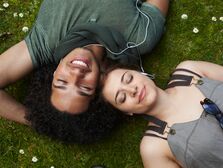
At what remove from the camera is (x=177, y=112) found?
520cm

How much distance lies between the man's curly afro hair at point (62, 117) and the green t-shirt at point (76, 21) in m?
0.27

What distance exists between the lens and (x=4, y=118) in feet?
20.3

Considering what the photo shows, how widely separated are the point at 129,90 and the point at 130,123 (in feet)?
4.02

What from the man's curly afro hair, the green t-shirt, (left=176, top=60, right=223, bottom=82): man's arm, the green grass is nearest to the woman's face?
the man's curly afro hair

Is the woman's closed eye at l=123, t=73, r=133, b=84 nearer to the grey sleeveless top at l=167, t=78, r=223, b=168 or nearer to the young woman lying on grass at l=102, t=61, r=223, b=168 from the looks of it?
the young woman lying on grass at l=102, t=61, r=223, b=168

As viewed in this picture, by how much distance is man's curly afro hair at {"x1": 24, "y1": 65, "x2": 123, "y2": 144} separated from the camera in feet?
17.4

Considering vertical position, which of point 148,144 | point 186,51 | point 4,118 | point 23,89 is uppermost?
point 186,51

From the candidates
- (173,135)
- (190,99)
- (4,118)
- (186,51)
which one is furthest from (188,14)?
(4,118)

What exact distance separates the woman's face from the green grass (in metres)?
1.05

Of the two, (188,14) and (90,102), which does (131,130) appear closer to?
(90,102)

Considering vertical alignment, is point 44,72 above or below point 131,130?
above

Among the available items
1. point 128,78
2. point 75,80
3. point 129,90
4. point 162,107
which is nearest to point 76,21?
point 75,80

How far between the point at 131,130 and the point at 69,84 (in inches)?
56.9

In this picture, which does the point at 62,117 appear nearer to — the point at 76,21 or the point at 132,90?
the point at 132,90
